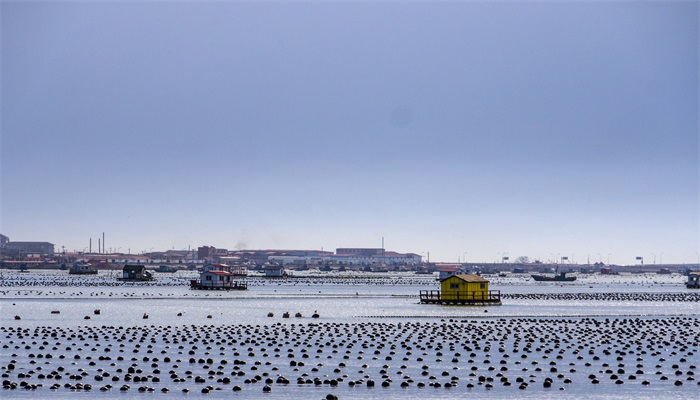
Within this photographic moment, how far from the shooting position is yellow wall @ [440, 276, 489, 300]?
102m

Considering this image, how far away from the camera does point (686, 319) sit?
84.9m

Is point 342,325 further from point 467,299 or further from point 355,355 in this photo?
point 467,299

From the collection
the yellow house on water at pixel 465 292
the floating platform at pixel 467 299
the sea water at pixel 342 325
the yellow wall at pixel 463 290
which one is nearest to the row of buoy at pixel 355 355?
the sea water at pixel 342 325

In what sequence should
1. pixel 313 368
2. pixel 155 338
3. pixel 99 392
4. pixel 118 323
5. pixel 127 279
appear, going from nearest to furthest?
pixel 99 392
pixel 313 368
pixel 155 338
pixel 118 323
pixel 127 279

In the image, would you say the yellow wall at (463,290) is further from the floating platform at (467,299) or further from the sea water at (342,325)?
the sea water at (342,325)

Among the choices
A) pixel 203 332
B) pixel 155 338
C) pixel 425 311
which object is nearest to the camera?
pixel 155 338

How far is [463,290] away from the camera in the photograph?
10238 cm

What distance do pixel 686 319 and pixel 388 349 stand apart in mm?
40354

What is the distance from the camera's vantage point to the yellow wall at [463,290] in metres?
102

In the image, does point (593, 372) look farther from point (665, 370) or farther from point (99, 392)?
point (99, 392)

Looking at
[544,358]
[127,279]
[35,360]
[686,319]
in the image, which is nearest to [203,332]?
[35,360]

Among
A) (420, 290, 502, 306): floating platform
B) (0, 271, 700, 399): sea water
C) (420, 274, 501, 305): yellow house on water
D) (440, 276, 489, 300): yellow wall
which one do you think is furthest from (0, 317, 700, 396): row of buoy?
(440, 276, 489, 300): yellow wall

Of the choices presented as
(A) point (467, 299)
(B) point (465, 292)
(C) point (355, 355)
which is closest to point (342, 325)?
(C) point (355, 355)

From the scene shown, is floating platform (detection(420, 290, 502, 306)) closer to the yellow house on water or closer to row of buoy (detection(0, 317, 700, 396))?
the yellow house on water
